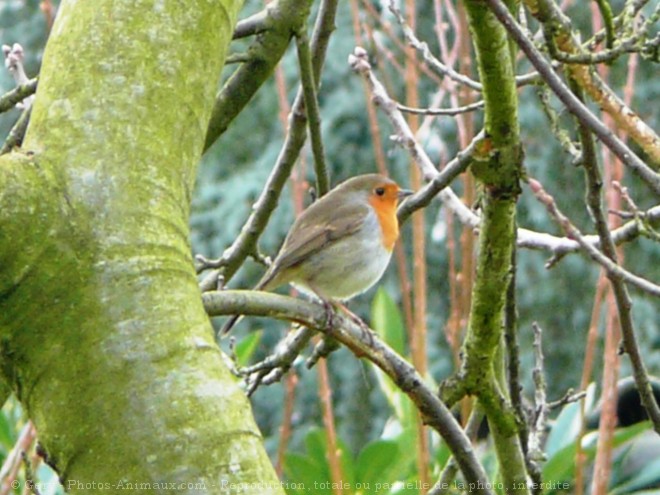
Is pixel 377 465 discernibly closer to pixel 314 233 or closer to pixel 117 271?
pixel 314 233

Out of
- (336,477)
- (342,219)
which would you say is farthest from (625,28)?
(342,219)

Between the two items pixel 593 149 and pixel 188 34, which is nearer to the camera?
pixel 188 34

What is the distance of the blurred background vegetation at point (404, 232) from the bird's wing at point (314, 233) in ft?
12.8

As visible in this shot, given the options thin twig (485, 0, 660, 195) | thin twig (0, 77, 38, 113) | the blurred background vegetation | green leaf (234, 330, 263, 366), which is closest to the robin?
green leaf (234, 330, 263, 366)

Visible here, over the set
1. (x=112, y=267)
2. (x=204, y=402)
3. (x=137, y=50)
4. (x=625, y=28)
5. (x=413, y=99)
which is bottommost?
(x=204, y=402)

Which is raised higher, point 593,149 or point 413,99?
point 413,99

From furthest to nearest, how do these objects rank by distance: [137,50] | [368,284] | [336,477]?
1. [368,284]
2. [336,477]
3. [137,50]

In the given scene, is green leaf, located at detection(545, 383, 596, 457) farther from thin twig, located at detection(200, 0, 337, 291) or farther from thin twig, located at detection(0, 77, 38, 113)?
thin twig, located at detection(0, 77, 38, 113)

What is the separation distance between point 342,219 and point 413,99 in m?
1.08

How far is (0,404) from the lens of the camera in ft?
4.38

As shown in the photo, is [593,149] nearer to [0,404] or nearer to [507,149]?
[507,149]

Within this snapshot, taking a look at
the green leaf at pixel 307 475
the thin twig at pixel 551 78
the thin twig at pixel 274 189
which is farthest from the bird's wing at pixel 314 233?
the thin twig at pixel 551 78

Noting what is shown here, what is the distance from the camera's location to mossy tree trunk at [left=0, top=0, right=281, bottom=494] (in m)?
0.95

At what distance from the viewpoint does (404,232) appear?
734cm
